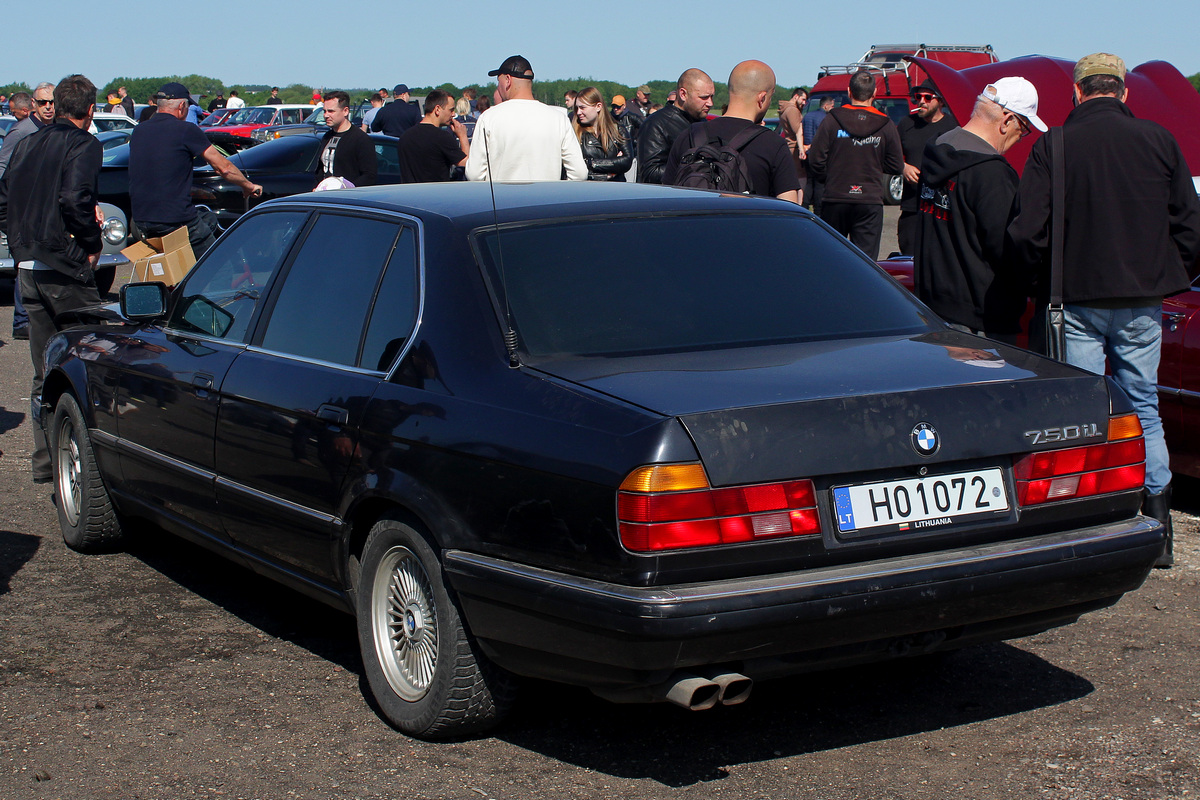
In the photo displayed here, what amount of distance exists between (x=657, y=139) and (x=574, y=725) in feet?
18.2

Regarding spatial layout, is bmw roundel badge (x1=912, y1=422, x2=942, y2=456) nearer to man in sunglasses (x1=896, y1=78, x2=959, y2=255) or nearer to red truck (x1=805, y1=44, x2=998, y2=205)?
man in sunglasses (x1=896, y1=78, x2=959, y2=255)

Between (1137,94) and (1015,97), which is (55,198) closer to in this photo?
(1015,97)

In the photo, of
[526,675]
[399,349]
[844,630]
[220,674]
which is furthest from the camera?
[220,674]

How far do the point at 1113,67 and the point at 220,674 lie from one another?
4011mm

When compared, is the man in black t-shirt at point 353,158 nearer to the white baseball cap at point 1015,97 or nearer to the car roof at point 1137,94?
the car roof at point 1137,94

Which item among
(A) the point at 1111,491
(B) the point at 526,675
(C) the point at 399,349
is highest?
(C) the point at 399,349

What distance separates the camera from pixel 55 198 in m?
6.96

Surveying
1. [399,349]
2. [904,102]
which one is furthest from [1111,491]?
[904,102]

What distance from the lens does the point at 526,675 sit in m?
3.30

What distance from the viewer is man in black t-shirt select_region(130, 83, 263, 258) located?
8.94 metres

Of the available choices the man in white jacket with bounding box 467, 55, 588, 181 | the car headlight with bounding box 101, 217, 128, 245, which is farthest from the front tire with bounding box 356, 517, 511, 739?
the car headlight with bounding box 101, 217, 128, 245

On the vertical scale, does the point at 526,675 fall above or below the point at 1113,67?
below

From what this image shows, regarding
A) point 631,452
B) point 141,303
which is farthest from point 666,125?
point 631,452

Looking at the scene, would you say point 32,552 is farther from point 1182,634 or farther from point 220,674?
point 1182,634
